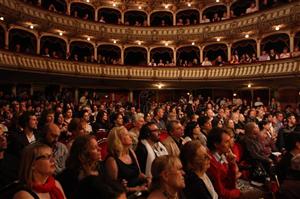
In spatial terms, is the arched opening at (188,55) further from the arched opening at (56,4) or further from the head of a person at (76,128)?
the head of a person at (76,128)

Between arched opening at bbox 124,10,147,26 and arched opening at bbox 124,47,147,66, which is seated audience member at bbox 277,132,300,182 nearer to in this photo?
arched opening at bbox 124,47,147,66

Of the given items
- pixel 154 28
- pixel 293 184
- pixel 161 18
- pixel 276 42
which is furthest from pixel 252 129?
pixel 161 18

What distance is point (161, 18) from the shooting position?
23062 mm

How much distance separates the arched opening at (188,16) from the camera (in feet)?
72.7

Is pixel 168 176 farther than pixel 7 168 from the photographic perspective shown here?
No

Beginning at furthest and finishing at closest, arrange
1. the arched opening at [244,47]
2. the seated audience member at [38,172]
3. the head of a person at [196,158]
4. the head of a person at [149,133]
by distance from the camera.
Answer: the arched opening at [244,47]
the head of a person at [149,133]
the head of a person at [196,158]
the seated audience member at [38,172]

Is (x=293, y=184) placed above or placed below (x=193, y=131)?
below

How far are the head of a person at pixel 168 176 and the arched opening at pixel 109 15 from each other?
2082 cm

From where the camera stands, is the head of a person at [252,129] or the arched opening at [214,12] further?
the arched opening at [214,12]

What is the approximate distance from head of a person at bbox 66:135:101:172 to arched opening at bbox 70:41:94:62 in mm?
17693

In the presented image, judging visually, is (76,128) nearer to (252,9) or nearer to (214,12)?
(252,9)

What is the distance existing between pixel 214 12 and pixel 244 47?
3.88 metres

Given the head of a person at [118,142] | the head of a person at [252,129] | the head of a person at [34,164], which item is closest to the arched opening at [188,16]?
the head of a person at [252,129]

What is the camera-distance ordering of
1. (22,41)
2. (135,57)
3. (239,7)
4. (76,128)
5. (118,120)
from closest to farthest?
(76,128), (118,120), (22,41), (239,7), (135,57)
